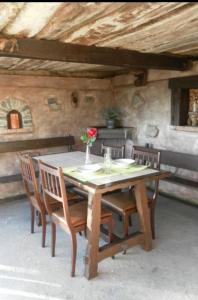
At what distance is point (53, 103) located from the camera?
4.39 meters

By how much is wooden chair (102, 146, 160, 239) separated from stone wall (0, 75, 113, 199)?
1.85m

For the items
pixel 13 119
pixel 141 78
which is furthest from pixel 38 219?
pixel 141 78

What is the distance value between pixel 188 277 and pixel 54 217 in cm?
128

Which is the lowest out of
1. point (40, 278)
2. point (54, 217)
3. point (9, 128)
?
point (40, 278)

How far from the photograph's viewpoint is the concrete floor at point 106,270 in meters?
1.98

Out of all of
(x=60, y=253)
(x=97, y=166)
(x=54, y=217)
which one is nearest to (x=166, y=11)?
(x=97, y=166)

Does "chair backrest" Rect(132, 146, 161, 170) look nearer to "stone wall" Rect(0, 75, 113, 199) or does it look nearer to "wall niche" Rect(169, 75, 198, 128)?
"wall niche" Rect(169, 75, 198, 128)

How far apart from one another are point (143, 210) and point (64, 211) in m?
0.79

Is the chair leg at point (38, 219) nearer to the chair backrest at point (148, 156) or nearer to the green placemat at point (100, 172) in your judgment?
the green placemat at point (100, 172)

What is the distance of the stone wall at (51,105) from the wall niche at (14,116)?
0.02 m

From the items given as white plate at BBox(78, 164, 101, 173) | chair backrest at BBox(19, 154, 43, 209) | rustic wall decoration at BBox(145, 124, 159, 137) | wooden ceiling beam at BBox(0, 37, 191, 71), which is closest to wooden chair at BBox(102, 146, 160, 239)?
white plate at BBox(78, 164, 101, 173)

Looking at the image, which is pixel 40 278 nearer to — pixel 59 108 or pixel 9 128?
pixel 9 128

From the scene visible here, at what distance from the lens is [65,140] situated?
4.48m

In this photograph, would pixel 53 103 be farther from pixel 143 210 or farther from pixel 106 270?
pixel 106 270
